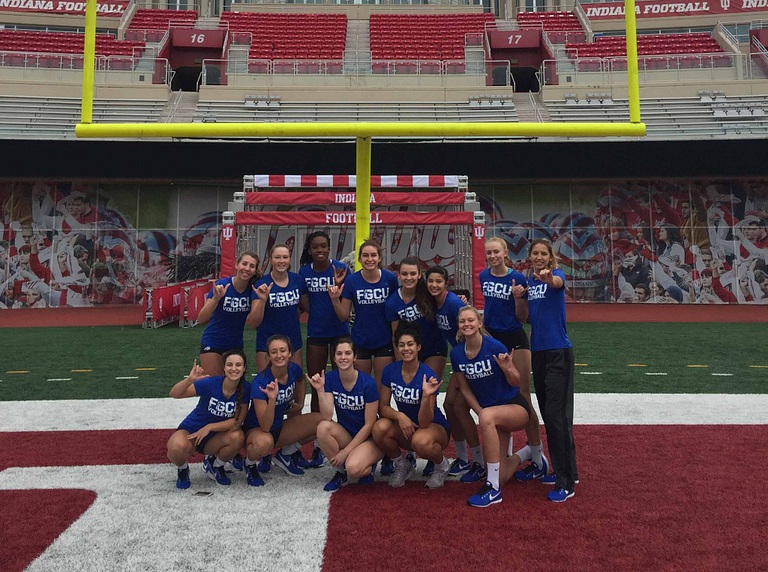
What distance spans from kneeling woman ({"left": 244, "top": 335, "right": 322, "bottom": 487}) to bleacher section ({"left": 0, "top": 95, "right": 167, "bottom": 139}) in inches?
676

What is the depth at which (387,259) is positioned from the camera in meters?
18.6

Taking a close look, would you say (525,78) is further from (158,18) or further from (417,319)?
(417,319)

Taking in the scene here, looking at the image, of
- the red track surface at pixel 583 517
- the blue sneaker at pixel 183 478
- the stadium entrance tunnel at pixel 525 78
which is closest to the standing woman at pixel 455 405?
the red track surface at pixel 583 517

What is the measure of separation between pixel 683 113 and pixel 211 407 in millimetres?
20914

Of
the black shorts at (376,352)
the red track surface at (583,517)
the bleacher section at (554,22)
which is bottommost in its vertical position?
the red track surface at (583,517)

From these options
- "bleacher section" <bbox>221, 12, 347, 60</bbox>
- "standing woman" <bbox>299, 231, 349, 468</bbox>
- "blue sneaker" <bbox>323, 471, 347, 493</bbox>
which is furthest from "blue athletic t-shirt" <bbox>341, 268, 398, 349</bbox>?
"bleacher section" <bbox>221, 12, 347, 60</bbox>

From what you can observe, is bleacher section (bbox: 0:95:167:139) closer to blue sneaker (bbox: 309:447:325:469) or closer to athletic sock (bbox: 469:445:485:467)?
blue sneaker (bbox: 309:447:325:469)

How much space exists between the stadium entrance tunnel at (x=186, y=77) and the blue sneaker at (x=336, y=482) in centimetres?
2501

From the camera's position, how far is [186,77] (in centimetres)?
2538

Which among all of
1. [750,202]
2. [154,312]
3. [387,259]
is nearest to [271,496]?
[154,312]

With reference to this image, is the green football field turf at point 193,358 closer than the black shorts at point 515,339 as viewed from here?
No

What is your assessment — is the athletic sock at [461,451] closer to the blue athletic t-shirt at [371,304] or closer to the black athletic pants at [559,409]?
the black athletic pants at [559,409]

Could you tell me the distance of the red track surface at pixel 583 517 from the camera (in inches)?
107

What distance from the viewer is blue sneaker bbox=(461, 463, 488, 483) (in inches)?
153
